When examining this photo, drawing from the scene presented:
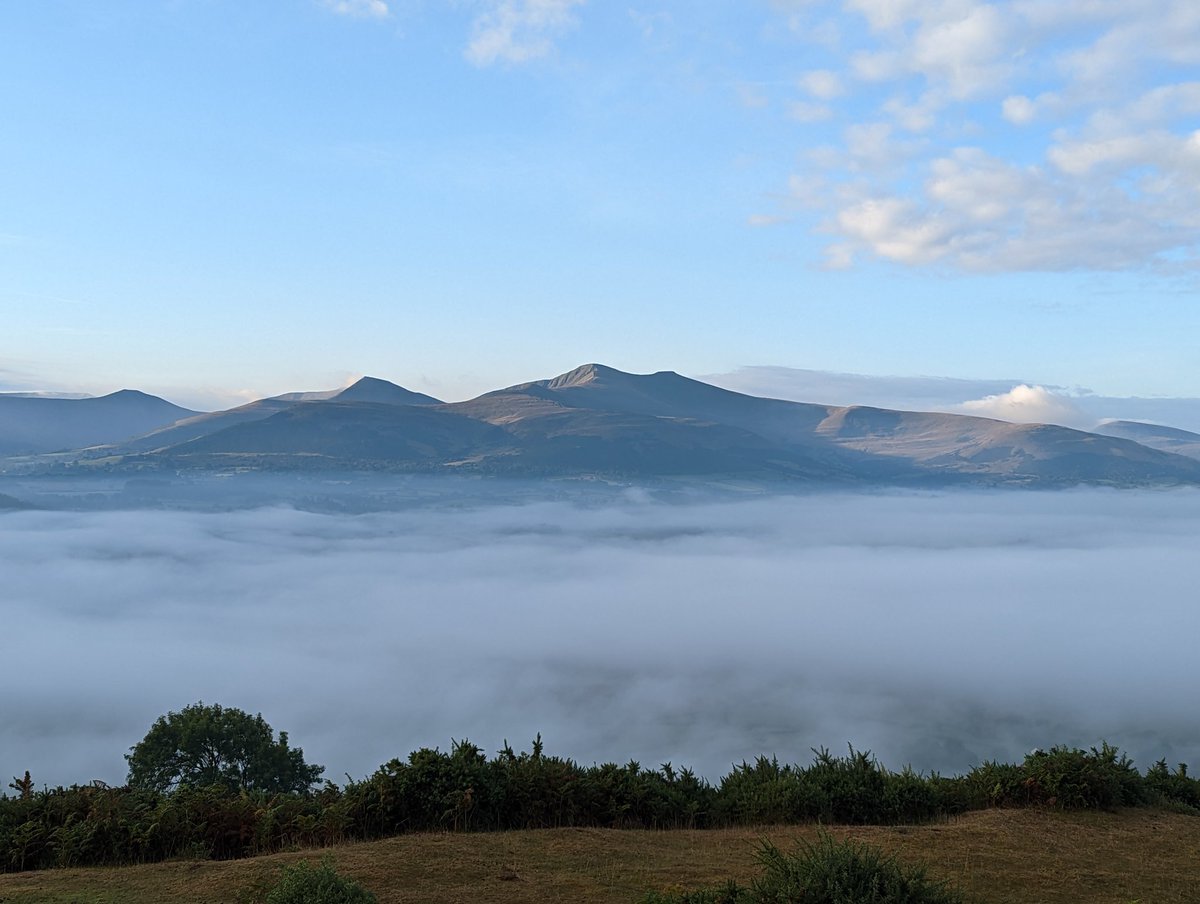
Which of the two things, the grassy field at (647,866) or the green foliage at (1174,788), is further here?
the green foliage at (1174,788)

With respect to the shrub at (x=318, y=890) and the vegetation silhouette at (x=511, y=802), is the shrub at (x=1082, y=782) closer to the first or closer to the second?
the vegetation silhouette at (x=511, y=802)

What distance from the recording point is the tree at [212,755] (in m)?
47.8

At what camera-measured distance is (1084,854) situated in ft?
57.0

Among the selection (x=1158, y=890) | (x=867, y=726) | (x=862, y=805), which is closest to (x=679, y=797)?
(x=862, y=805)

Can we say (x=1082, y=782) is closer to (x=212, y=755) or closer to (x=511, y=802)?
(x=511, y=802)

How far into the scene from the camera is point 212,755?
160ft

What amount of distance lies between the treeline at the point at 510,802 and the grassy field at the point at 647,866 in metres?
1.10

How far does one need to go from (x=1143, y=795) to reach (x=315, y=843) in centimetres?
1803

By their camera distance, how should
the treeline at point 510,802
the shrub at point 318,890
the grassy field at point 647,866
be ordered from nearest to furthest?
1. the shrub at point 318,890
2. the grassy field at point 647,866
3. the treeline at point 510,802

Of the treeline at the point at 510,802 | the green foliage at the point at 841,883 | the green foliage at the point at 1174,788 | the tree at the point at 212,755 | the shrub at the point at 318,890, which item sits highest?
the green foliage at the point at 841,883

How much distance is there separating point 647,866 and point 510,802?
4.39 metres

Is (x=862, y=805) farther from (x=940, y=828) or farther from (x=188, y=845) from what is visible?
(x=188, y=845)

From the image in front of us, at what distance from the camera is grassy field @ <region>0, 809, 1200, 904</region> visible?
14664 mm

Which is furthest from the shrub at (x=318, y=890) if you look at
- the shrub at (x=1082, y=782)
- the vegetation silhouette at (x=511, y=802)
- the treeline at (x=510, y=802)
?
the shrub at (x=1082, y=782)
